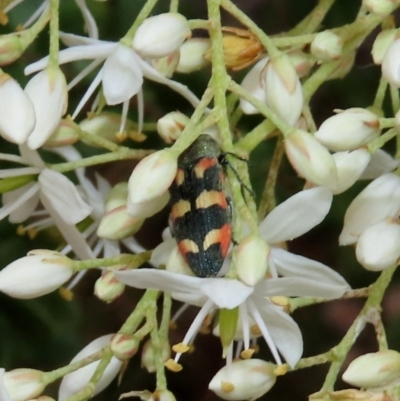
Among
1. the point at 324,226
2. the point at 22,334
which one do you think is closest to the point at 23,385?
the point at 22,334

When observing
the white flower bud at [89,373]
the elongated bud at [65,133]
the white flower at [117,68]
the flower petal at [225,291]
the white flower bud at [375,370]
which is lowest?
the white flower bud at [375,370]

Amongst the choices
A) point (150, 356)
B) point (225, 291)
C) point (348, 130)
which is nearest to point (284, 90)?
point (348, 130)

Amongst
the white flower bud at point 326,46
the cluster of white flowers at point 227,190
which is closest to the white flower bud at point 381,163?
the cluster of white flowers at point 227,190

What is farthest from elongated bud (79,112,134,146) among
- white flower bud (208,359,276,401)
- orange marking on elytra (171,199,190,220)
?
white flower bud (208,359,276,401)

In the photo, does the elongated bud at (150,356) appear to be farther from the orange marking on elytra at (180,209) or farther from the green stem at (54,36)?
the green stem at (54,36)

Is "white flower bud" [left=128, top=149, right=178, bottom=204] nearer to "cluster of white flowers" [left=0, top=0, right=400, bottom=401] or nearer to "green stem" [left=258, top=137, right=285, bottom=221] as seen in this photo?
"cluster of white flowers" [left=0, top=0, right=400, bottom=401]

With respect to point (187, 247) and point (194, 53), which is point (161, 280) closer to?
point (187, 247)

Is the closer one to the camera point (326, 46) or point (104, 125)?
point (326, 46)
